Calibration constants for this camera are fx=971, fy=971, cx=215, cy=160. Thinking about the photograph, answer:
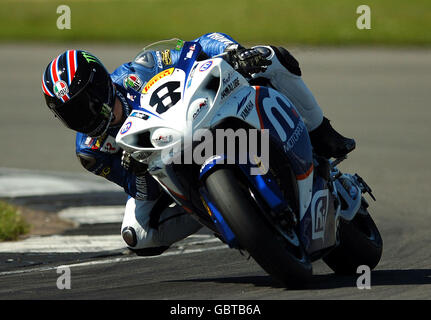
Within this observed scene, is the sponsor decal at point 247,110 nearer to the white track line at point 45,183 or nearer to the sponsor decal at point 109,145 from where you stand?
the sponsor decal at point 109,145

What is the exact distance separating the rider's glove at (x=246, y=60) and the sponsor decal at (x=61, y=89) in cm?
88

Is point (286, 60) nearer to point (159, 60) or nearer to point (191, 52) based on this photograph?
point (191, 52)

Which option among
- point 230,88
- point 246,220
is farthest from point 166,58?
point 246,220

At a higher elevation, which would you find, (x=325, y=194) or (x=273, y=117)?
(x=273, y=117)

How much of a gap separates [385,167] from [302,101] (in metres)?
5.50

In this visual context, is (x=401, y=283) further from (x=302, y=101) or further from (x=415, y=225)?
(x=415, y=225)

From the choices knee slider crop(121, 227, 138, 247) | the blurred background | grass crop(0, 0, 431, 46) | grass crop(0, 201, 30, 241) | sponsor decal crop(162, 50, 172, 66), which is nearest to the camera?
sponsor decal crop(162, 50, 172, 66)

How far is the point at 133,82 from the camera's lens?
562cm

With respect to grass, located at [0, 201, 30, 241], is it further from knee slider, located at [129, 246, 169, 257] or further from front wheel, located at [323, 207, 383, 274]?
front wheel, located at [323, 207, 383, 274]

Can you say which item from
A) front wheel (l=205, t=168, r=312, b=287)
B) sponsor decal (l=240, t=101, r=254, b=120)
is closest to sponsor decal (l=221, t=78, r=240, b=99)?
sponsor decal (l=240, t=101, r=254, b=120)

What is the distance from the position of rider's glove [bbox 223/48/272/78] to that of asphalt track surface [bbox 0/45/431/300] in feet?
2.81

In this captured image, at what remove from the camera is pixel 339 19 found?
88.1 feet

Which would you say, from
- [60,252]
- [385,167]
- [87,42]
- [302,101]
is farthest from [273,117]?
[87,42]

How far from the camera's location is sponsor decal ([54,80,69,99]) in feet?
16.8
